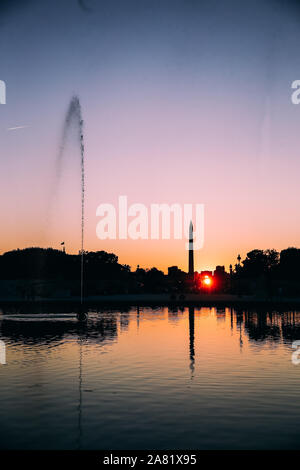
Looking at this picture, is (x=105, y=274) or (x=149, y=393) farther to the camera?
(x=105, y=274)

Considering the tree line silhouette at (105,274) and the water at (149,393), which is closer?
the water at (149,393)

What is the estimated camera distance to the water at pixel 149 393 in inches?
371

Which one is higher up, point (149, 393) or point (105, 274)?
point (105, 274)

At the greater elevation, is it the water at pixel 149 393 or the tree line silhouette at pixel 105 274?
the tree line silhouette at pixel 105 274

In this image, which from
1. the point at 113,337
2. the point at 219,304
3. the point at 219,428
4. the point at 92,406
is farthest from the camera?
the point at 219,304

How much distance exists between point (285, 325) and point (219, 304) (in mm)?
26042

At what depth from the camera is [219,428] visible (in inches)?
393

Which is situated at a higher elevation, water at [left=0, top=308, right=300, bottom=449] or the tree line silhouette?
the tree line silhouette

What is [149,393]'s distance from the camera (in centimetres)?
1289

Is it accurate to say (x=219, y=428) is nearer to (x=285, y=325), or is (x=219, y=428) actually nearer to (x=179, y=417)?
(x=179, y=417)

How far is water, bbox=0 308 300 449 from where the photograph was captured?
942 cm
